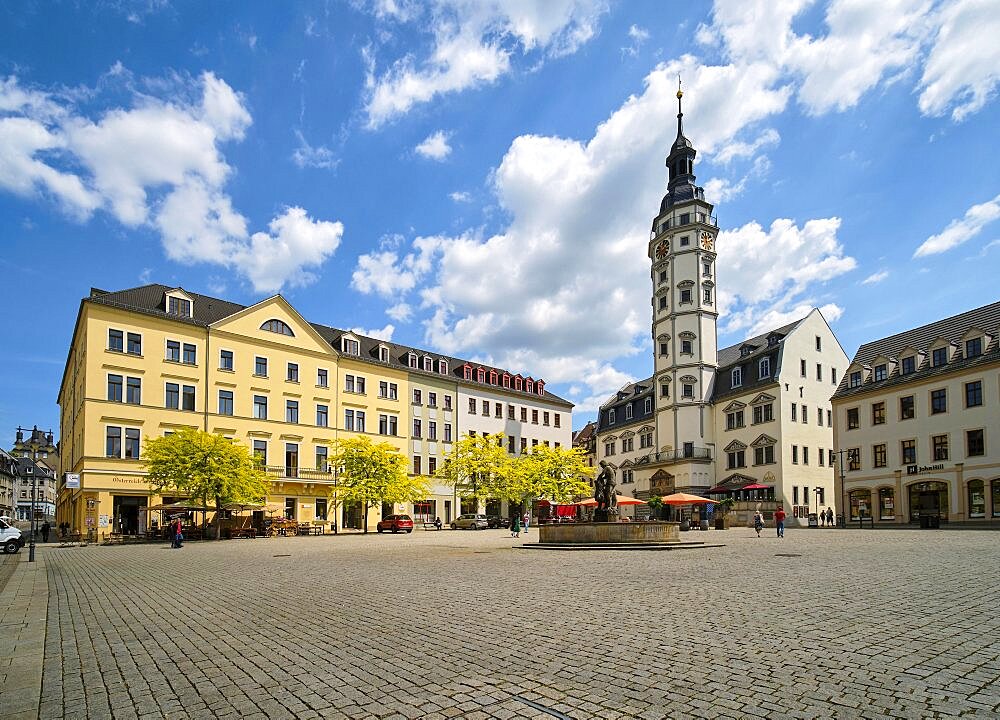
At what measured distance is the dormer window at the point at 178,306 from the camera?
5122cm

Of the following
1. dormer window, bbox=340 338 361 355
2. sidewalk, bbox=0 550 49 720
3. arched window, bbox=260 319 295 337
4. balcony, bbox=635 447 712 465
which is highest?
arched window, bbox=260 319 295 337

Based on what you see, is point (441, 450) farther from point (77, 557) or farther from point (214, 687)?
point (214, 687)

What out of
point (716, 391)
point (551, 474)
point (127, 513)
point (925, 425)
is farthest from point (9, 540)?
point (716, 391)

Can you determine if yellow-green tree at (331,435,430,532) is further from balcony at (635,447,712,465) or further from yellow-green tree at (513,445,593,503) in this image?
balcony at (635,447,712,465)

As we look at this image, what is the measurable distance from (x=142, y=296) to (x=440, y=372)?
29662mm

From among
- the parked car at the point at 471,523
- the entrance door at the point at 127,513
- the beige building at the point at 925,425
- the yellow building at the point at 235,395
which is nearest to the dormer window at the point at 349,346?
the yellow building at the point at 235,395

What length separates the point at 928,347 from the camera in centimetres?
4981

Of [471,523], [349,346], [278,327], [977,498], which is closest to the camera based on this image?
[977,498]

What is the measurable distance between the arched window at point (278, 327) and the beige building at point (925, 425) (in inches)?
1762

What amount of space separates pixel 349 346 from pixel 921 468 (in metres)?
46.4

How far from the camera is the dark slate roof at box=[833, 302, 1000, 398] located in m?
45.1

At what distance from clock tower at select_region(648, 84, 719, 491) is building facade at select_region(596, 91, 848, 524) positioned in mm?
100

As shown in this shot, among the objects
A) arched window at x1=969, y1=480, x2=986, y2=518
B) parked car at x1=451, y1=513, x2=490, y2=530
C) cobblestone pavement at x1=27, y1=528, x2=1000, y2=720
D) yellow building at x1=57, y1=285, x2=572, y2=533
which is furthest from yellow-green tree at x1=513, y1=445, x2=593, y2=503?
cobblestone pavement at x1=27, y1=528, x2=1000, y2=720

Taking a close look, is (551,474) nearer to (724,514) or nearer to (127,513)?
(724,514)
